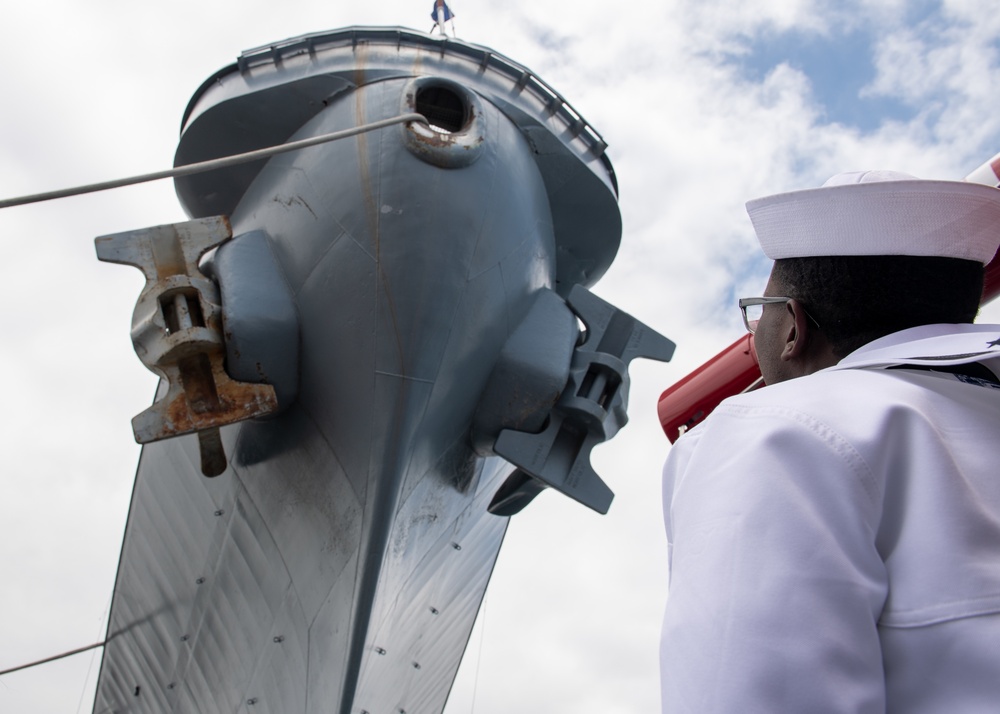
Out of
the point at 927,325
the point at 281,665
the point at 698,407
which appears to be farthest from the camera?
the point at 281,665

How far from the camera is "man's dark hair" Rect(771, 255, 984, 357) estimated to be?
→ 4.78 feet

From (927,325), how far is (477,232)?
4.63 metres

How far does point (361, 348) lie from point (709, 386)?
220 cm

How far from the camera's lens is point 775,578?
104cm

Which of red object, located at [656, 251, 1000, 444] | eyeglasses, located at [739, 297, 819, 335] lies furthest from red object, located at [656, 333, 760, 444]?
eyeglasses, located at [739, 297, 819, 335]

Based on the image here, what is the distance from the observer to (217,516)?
7.24 metres

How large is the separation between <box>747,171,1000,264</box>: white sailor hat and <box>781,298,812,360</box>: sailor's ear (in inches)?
4.0

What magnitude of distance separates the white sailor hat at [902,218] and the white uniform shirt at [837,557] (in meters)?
0.30

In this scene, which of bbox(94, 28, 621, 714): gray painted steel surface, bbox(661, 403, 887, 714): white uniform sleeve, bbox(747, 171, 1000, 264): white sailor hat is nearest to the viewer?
bbox(661, 403, 887, 714): white uniform sleeve

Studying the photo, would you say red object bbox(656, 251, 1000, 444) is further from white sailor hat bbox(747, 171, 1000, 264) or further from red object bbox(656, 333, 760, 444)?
white sailor hat bbox(747, 171, 1000, 264)

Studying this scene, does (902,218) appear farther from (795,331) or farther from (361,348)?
(361,348)

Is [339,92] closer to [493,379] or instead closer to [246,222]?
[246,222]

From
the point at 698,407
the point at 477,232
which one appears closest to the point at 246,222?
the point at 477,232

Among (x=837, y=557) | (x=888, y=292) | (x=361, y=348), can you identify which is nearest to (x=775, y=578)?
(x=837, y=557)
